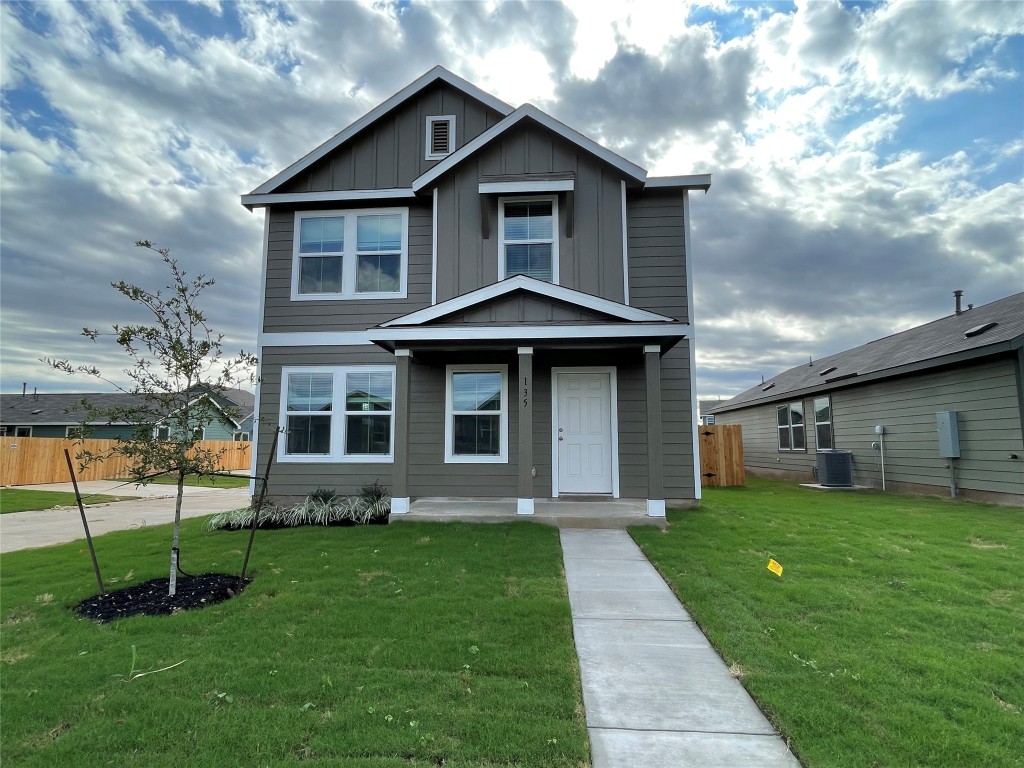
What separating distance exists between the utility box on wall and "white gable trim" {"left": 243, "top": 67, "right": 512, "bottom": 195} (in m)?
10.7

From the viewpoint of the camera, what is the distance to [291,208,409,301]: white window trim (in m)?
9.20

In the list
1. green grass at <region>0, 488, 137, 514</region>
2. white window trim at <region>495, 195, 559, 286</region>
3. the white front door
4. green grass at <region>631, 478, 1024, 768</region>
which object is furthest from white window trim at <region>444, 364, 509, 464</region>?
green grass at <region>0, 488, 137, 514</region>

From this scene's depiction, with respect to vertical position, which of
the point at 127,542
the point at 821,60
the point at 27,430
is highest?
the point at 821,60

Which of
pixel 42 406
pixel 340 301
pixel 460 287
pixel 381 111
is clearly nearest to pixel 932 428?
pixel 460 287

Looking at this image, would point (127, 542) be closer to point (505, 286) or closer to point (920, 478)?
point (505, 286)

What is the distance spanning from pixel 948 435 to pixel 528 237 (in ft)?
30.8

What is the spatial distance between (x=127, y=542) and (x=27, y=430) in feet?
104

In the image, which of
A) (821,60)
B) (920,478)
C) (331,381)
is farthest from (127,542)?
(920,478)

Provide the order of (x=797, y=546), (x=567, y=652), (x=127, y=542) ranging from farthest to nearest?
(x=127, y=542) → (x=797, y=546) → (x=567, y=652)

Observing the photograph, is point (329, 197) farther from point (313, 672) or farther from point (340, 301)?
point (313, 672)

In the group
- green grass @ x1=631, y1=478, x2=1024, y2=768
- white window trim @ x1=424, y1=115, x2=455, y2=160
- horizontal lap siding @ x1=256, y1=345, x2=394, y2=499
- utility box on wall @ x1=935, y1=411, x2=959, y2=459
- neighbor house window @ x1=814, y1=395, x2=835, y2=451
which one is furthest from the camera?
neighbor house window @ x1=814, y1=395, x2=835, y2=451

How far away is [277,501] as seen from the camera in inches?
350

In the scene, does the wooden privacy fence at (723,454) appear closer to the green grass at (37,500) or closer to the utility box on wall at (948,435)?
the utility box on wall at (948,435)

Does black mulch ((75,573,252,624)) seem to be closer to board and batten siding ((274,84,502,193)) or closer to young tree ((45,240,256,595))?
young tree ((45,240,256,595))
